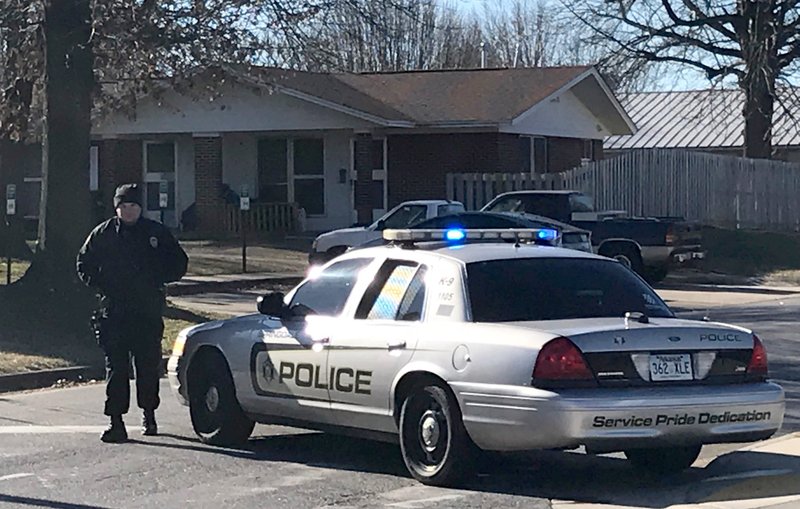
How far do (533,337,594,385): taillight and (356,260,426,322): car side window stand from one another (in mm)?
1165

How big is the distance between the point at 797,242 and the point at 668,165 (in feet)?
12.0

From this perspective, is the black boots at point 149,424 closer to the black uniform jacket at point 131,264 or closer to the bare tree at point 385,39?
the black uniform jacket at point 131,264

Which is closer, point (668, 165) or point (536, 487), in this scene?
point (536, 487)

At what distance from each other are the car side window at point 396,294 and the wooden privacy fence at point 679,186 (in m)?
22.7

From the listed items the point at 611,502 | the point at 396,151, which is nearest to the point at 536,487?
the point at 611,502

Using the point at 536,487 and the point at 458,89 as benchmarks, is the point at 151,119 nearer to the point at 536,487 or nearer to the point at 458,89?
the point at 458,89

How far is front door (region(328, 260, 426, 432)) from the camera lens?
30.6ft

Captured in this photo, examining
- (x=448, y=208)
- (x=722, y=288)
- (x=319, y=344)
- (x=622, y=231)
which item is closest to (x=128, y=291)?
(x=319, y=344)

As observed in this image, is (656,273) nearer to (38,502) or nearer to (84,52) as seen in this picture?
(84,52)

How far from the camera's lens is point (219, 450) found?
415 inches

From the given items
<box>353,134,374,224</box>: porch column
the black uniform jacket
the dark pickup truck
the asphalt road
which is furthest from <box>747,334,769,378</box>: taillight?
<box>353,134,374,224</box>: porch column

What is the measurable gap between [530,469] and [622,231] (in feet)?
58.2

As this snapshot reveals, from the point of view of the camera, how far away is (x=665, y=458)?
369 inches

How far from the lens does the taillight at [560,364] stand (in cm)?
840
